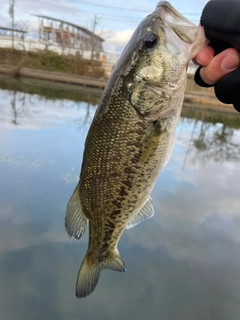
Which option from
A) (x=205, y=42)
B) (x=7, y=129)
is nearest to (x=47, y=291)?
(x=205, y=42)

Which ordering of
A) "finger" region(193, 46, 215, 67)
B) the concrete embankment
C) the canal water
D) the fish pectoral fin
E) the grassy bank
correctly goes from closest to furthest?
"finger" region(193, 46, 215, 67) → the fish pectoral fin → the canal water → the concrete embankment → the grassy bank

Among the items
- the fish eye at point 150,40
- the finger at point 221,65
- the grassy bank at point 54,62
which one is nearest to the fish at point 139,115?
the fish eye at point 150,40

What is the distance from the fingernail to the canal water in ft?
10.4

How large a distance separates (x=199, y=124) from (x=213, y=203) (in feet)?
30.8

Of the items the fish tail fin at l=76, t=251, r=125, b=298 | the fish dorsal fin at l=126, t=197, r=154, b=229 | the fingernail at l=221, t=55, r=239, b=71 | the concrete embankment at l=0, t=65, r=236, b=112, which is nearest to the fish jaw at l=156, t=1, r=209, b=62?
the fingernail at l=221, t=55, r=239, b=71

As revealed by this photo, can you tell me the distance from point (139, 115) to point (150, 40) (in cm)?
38

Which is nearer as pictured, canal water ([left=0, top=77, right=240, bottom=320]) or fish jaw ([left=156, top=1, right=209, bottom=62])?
fish jaw ([left=156, top=1, right=209, bottom=62])

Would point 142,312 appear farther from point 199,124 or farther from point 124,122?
point 199,124

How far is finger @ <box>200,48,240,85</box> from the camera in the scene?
140 cm

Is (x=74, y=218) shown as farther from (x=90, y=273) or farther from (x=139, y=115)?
(x=139, y=115)

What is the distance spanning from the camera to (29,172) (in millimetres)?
6086

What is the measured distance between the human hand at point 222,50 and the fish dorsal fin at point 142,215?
78 cm

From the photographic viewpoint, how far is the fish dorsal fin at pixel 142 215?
1864 millimetres

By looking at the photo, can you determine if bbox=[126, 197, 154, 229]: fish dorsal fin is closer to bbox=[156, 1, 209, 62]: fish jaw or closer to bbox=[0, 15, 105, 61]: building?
bbox=[156, 1, 209, 62]: fish jaw
